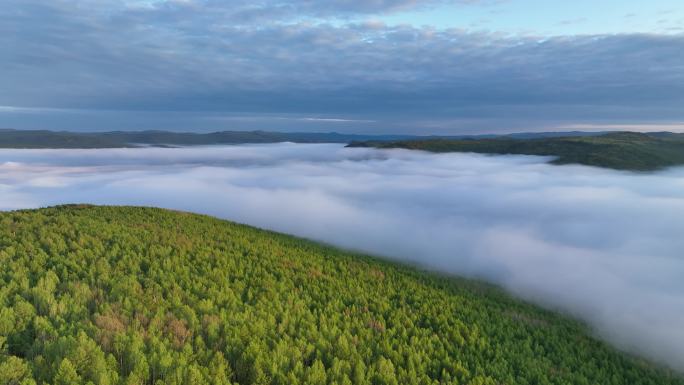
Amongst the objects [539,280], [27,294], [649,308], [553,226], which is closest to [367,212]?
[553,226]

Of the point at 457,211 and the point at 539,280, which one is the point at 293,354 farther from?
the point at 457,211

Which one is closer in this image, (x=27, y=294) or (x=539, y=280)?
→ (x=27, y=294)

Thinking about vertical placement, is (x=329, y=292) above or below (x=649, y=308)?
above

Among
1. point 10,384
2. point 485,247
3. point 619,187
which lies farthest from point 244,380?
point 619,187

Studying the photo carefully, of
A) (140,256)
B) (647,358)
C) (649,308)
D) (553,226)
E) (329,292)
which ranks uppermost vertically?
(140,256)

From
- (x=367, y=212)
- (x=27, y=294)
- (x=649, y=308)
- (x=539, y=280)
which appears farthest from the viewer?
(x=367, y=212)

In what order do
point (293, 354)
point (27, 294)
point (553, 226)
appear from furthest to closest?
Answer: point (553, 226)
point (27, 294)
point (293, 354)

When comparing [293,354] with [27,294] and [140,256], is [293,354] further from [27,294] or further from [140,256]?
[140,256]
